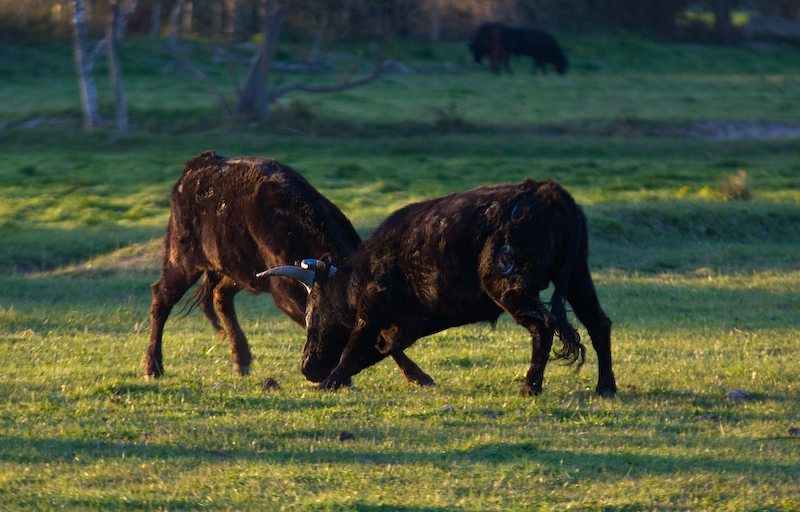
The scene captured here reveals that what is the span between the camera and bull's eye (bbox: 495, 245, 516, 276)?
17.8 ft

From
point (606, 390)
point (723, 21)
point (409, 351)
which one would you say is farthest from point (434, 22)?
point (606, 390)

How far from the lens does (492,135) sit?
70.5ft

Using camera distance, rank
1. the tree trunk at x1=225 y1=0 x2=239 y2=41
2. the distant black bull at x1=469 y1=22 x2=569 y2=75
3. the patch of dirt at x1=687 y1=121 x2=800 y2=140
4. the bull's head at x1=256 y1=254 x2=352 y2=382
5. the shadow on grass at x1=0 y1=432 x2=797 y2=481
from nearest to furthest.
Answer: the shadow on grass at x1=0 y1=432 x2=797 y2=481 < the bull's head at x1=256 y1=254 x2=352 y2=382 < the patch of dirt at x1=687 y1=121 x2=800 y2=140 < the tree trunk at x1=225 y1=0 x2=239 y2=41 < the distant black bull at x1=469 y1=22 x2=569 y2=75

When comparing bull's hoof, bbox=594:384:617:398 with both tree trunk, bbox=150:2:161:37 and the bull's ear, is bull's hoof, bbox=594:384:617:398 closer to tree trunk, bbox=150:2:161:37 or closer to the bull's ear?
the bull's ear

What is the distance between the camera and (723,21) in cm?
3906

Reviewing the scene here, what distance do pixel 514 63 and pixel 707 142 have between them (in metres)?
17.1

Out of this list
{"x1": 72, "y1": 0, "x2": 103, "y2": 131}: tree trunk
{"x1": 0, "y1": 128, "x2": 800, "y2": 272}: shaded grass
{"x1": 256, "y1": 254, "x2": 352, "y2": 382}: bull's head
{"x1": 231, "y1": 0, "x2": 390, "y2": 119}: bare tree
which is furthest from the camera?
{"x1": 231, "y1": 0, "x2": 390, "y2": 119}: bare tree

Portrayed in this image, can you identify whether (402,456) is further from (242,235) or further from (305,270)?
(242,235)

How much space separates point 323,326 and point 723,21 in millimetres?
37096

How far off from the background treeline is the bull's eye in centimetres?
1689

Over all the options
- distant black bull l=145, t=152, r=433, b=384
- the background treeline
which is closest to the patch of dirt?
the background treeline

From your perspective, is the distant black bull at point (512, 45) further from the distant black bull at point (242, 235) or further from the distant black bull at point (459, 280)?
the distant black bull at point (459, 280)

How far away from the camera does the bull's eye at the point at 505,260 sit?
17.8 ft

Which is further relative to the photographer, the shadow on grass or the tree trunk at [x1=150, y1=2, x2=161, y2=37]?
the tree trunk at [x1=150, y1=2, x2=161, y2=37]
